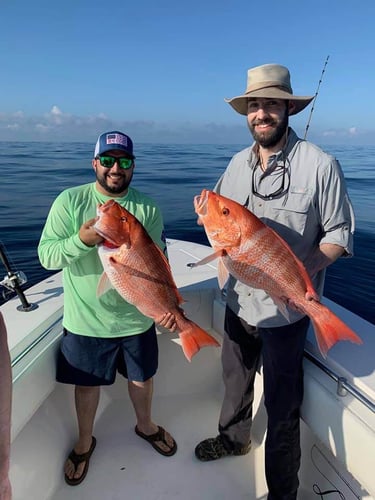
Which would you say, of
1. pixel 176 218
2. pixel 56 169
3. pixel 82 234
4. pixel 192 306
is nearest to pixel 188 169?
pixel 56 169

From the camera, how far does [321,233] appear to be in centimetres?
222

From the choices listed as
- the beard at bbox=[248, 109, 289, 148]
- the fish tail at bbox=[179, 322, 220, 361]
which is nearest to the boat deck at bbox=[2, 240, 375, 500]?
the fish tail at bbox=[179, 322, 220, 361]

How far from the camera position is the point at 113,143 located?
7.36 ft

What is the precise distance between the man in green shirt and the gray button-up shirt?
1.92 ft

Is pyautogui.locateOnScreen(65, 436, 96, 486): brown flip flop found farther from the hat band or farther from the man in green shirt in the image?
the hat band

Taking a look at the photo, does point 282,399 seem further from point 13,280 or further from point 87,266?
point 13,280

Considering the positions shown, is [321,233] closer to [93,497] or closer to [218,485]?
[218,485]

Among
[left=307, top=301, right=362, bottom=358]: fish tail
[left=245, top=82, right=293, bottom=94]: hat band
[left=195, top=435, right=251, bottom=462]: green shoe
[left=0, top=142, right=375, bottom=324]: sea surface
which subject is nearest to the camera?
[left=307, top=301, right=362, bottom=358]: fish tail

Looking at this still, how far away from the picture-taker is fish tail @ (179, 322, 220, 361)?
6.77ft

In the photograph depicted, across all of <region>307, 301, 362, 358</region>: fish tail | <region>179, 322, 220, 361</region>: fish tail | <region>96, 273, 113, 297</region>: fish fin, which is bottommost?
<region>179, 322, 220, 361</region>: fish tail

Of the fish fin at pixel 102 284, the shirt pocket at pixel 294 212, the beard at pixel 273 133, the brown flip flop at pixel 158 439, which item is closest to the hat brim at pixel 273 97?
the beard at pixel 273 133

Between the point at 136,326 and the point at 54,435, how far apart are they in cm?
104

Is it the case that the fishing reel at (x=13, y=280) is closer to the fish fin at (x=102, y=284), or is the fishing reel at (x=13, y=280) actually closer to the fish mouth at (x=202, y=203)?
the fish fin at (x=102, y=284)

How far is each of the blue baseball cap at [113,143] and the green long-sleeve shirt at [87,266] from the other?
9.8 inches
